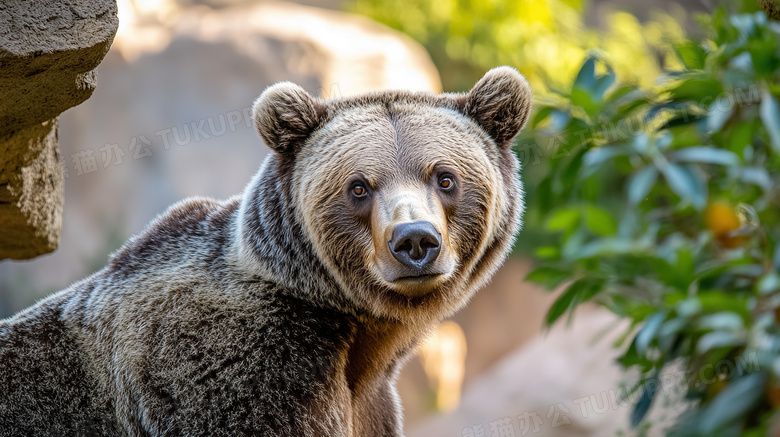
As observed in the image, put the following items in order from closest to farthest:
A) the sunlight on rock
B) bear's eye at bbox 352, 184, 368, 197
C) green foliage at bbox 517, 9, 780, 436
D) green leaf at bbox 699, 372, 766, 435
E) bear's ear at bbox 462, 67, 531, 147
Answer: green leaf at bbox 699, 372, 766, 435
green foliage at bbox 517, 9, 780, 436
bear's eye at bbox 352, 184, 368, 197
bear's ear at bbox 462, 67, 531, 147
the sunlight on rock

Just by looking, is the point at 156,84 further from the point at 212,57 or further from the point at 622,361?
the point at 622,361

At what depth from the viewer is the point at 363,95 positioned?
415 centimetres

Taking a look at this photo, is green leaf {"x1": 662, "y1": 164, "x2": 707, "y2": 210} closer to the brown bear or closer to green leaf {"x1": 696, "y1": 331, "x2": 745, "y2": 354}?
green leaf {"x1": 696, "y1": 331, "x2": 745, "y2": 354}

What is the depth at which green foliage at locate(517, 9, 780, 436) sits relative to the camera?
3092 mm

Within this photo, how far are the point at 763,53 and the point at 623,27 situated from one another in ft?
40.2

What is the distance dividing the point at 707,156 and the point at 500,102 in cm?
114

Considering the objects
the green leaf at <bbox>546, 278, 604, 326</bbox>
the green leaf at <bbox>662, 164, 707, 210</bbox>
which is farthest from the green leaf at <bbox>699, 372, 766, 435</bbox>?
the green leaf at <bbox>546, 278, 604, 326</bbox>

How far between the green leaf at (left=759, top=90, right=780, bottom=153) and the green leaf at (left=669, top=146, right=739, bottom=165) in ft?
0.59

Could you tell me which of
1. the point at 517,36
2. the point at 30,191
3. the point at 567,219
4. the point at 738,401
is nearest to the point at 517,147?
the point at 567,219

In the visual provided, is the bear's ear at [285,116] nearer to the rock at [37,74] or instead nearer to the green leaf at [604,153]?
the rock at [37,74]

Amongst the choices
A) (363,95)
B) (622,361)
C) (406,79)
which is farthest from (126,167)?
(622,361)

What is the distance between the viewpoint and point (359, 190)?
12.3 feet

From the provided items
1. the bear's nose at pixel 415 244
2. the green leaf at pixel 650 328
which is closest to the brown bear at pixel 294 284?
the bear's nose at pixel 415 244

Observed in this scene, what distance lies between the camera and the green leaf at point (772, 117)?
318 cm
